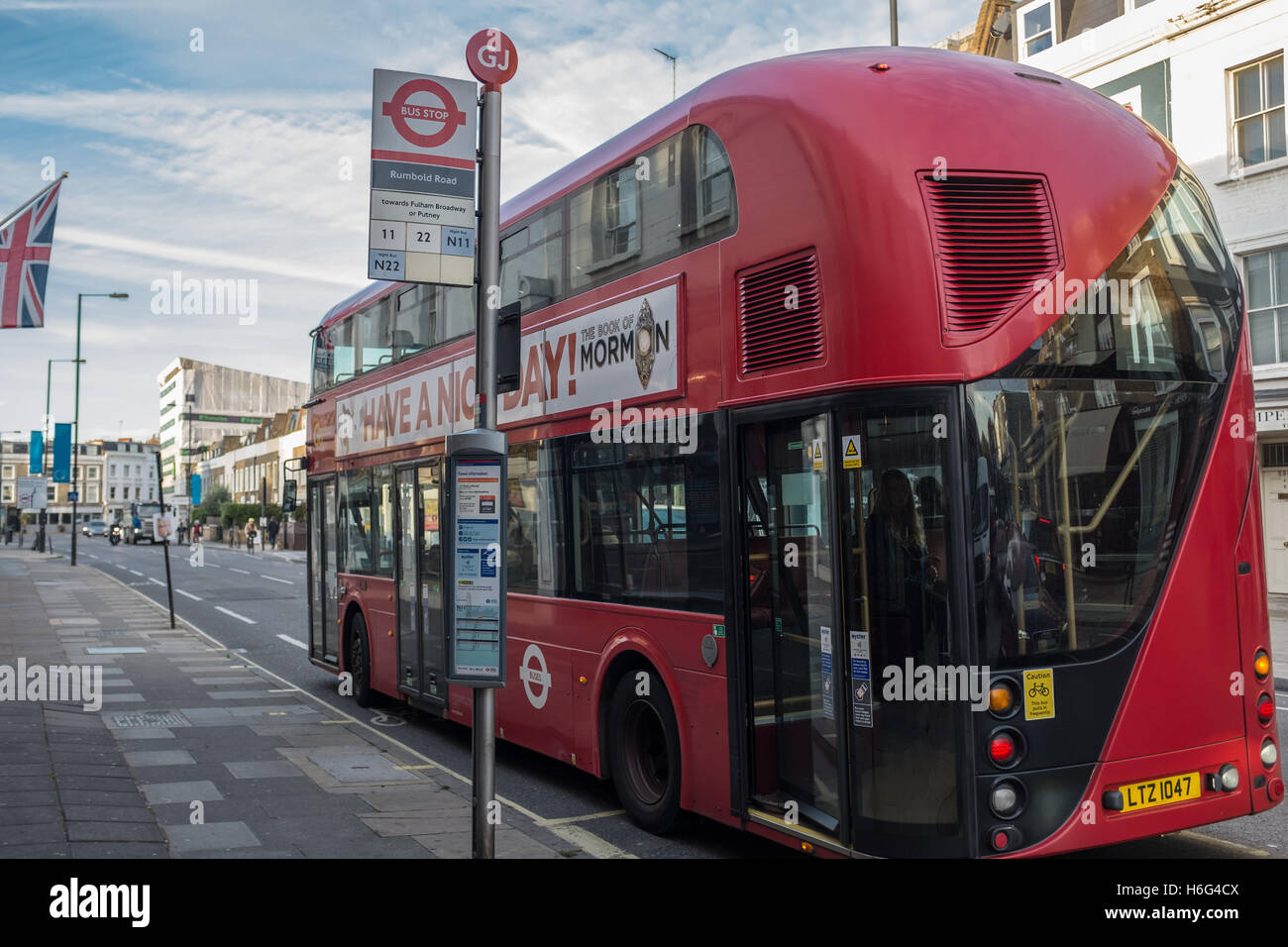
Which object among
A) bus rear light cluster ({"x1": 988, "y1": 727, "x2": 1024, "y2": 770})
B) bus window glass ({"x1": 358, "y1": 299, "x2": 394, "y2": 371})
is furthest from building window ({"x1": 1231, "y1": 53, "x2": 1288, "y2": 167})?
bus rear light cluster ({"x1": 988, "y1": 727, "x2": 1024, "y2": 770})

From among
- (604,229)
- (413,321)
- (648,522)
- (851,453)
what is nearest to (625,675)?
(648,522)

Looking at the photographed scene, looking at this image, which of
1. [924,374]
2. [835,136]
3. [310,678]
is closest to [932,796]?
[924,374]

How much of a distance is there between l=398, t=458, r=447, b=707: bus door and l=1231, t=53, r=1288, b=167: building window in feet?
51.8

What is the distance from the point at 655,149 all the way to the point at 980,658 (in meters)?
3.73

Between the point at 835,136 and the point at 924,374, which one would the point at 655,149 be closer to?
the point at 835,136

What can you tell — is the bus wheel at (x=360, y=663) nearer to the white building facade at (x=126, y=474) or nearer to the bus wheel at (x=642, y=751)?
the bus wheel at (x=642, y=751)

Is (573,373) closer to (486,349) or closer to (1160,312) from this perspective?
(486,349)

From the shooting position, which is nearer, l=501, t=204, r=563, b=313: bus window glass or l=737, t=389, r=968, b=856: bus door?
l=737, t=389, r=968, b=856: bus door

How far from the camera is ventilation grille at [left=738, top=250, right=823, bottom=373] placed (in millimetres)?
5520

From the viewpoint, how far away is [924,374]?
5.04 metres

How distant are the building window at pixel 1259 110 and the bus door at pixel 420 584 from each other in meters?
15.8

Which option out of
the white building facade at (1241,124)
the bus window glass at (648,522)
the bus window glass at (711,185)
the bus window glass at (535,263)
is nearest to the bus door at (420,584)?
the bus window glass at (535,263)

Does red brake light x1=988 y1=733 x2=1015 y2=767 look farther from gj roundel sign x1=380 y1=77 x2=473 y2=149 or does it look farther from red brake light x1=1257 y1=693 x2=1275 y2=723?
gj roundel sign x1=380 y1=77 x2=473 y2=149

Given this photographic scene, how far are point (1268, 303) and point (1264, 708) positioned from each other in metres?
15.8
